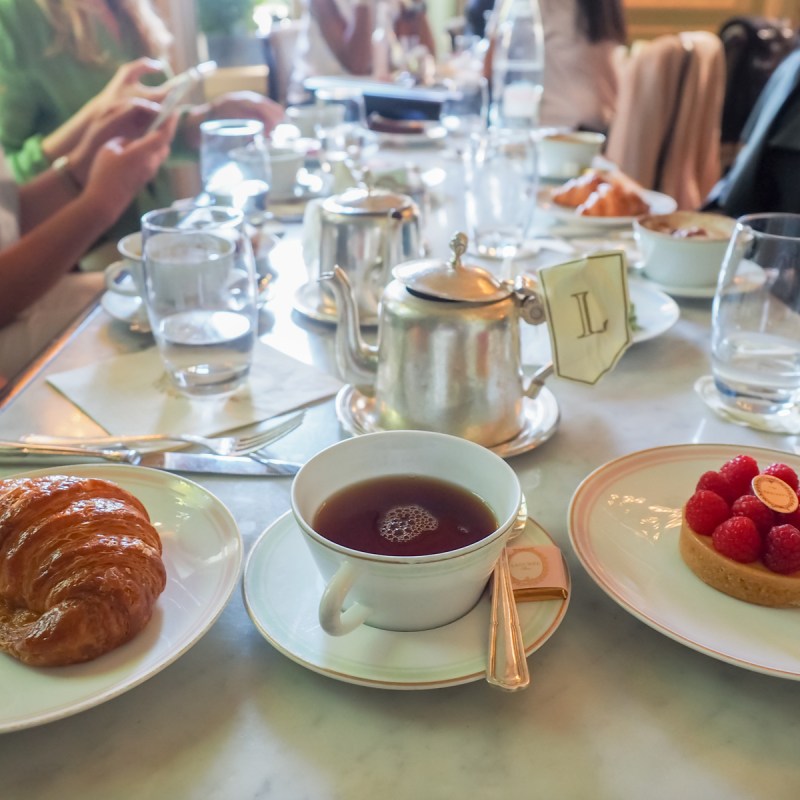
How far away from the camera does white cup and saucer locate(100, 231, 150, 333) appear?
40.4 inches

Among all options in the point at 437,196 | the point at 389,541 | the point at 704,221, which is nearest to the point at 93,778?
the point at 389,541

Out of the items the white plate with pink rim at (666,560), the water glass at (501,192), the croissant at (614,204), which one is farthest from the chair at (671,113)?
the white plate with pink rim at (666,560)

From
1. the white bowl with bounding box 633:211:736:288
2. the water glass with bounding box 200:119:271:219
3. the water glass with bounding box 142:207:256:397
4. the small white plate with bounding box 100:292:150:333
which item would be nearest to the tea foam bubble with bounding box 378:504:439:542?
the water glass with bounding box 142:207:256:397

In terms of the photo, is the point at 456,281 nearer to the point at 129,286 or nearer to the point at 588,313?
the point at 588,313

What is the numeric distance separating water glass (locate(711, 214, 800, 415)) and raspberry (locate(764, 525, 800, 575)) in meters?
0.34

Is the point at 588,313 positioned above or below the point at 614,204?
above

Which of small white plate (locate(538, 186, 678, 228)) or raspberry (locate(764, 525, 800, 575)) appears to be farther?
small white plate (locate(538, 186, 678, 228))

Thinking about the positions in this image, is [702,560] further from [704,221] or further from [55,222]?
[55,222]

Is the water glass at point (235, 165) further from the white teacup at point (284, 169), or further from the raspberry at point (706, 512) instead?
the raspberry at point (706, 512)

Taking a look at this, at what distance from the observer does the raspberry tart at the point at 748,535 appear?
541 millimetres

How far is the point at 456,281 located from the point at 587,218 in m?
0.83

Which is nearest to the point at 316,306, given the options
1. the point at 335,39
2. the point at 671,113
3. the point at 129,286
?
the point at 129,286

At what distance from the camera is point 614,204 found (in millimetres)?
1494

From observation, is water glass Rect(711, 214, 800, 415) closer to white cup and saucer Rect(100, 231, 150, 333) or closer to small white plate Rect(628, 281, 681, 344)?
small white plate Rect(628, 281, 681, 344)
